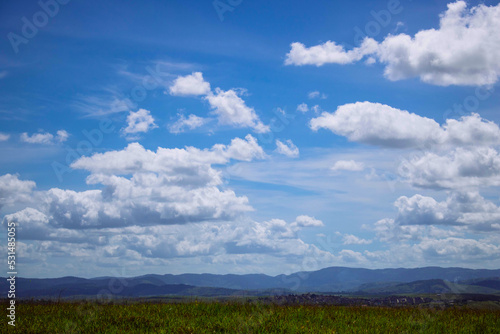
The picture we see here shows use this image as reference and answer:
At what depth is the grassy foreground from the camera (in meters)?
14.9

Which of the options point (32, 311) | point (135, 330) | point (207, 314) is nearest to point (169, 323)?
point (135, 330)

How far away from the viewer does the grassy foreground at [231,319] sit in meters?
14.9

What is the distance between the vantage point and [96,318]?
52.6ft

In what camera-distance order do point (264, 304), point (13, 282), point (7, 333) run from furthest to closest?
point (264, 304)
point (13, 282)
point (7, 333)

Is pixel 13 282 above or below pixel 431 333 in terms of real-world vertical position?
above

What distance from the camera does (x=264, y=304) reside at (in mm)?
20656

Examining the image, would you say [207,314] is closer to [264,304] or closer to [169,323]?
[169,323]

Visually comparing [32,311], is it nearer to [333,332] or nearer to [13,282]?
[13,282]

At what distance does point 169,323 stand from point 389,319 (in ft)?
28.6

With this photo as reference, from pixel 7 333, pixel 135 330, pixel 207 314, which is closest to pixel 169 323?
pixel 135 330

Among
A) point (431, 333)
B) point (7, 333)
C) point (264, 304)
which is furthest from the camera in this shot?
point (264, 304)

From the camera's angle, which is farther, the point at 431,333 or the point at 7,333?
the point at 431,333

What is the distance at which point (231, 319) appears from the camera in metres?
16.0

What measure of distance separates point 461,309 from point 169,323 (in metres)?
14.5
